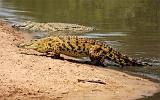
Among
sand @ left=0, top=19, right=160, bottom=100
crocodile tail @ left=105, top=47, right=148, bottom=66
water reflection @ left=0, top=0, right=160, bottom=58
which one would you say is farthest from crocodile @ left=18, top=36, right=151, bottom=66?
water reflection @ left=0, top=0, right=160, bottom=58

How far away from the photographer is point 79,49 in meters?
13.8

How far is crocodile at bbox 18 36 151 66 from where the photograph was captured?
13797mm

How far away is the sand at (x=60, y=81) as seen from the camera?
10.1 meters

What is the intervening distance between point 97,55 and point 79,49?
0.57m

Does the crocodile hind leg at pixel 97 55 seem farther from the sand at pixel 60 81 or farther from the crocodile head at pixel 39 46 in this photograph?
the crocodile head at pixel 39 46

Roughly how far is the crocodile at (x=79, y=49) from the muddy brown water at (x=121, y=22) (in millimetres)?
749

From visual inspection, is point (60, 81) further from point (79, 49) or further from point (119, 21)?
point (119, 21)

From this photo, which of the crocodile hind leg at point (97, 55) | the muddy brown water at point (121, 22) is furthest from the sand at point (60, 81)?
the muddy brown water at point (121, 22)

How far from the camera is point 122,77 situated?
1236cm

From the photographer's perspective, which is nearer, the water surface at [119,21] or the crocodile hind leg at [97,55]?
the crocodile hind leg at [97,55]

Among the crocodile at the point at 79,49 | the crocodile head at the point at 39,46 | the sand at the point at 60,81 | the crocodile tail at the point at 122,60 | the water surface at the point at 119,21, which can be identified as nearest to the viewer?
the sand at the point at 60,81

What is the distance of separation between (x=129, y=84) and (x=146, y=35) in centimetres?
941

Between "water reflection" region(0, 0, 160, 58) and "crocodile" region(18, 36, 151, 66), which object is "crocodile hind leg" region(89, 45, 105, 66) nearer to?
"crocodile" region(18, 36, 151, 66)

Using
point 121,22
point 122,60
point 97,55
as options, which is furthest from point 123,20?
point 97,55
